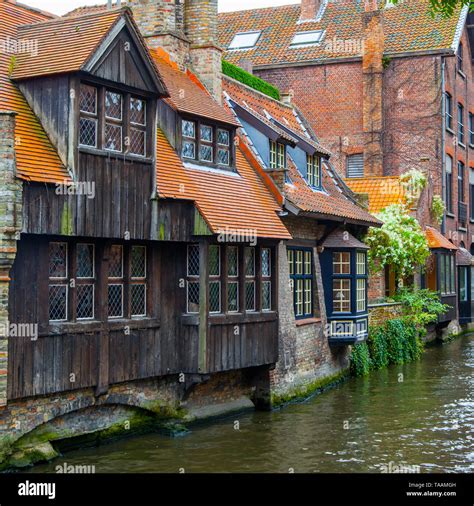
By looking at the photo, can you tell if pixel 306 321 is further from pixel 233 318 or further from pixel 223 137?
pixel 223 137

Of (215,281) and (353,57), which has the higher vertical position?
(353,57)

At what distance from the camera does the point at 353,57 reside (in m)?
36.3

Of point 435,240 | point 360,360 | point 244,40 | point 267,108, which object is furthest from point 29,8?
point 244,40

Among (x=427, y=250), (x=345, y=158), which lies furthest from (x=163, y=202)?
(x=345, y=158)

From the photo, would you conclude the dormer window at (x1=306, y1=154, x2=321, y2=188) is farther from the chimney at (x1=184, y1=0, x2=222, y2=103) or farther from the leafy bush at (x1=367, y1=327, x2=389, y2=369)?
the leafy bush at (x1=367, y1=327, x2=389, y2=369)

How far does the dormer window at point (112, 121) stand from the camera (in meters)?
13.7

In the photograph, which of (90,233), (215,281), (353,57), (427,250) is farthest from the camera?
(353,57)

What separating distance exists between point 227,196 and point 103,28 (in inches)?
173

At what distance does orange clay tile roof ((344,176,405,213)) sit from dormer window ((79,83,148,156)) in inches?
689

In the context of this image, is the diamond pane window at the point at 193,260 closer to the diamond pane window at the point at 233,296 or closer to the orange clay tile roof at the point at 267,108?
the diamond pane window at the point at 233,296

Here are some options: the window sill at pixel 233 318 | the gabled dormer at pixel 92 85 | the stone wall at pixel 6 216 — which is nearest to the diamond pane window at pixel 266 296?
the window sill at pixel 233 318

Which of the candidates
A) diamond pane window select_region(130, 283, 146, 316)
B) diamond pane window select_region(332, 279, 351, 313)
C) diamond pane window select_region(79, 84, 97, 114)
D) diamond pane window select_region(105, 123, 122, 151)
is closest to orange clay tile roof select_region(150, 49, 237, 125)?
diamond pane window select_region(105, 123, 122, 151)
